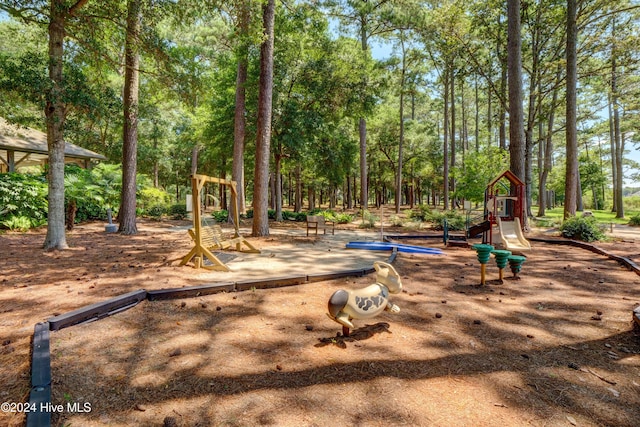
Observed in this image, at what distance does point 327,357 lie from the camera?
3.00m

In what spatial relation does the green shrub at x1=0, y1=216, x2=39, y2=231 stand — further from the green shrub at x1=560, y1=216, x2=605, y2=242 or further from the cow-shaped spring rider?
the green shrub at x1=560, y1=216, x2=605, y2=242

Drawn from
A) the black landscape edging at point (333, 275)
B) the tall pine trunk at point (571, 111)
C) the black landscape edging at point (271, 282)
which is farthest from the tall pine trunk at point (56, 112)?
the tall pine trunk at point (571, 111)

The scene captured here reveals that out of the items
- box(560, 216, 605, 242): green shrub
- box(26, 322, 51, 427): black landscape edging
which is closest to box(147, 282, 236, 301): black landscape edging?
box(26, 322, 51, 427): black landscape edging

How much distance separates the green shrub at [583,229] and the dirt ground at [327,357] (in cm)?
711

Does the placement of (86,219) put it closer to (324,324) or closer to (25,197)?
(25,197)

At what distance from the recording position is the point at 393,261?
752 centimetres

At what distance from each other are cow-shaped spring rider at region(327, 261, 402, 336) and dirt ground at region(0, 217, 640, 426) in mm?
292

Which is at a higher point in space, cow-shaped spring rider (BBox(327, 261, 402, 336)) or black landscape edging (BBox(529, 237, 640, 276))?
cow-shaped spring rider (BBox(327, 261, 402, 336))

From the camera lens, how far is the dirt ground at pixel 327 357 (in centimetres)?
224

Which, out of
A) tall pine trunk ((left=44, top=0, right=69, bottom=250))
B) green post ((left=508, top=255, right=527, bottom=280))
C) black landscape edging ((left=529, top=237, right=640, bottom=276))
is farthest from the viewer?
tall pine trunk ((left=44, top=0, right=69, bottom=250))

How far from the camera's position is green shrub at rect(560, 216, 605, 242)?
11.1 metres

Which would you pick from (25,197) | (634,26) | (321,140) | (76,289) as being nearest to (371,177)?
(321,140)

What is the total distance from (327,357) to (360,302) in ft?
2.06

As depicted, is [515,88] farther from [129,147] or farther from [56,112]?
[56,112]
